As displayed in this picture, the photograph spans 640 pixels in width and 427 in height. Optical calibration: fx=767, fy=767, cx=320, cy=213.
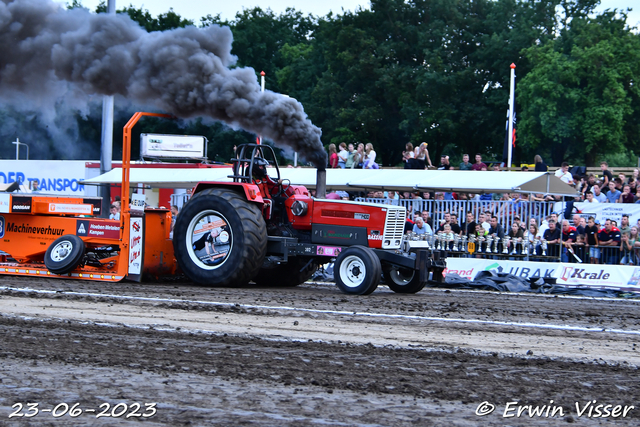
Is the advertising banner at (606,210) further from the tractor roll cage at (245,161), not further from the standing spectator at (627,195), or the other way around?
the tractor roll cage at (245,161)

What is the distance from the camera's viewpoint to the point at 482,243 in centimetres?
1564

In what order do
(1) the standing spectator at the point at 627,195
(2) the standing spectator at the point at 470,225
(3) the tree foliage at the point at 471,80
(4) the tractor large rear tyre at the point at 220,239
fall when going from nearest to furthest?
(4) the tractor large rear tyre at the point at 220,239, (2) the standing spectator at the point at 470,225, (1) the standing spectator at the point at 627,195, (3) the tree foliage at the point at 471,80

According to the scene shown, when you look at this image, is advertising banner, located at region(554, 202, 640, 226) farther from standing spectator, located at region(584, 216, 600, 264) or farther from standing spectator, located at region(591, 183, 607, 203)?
standing spectator, located at region(591, 183, 607, 203)

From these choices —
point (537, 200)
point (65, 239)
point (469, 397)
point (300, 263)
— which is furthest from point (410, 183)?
point (469, 397)

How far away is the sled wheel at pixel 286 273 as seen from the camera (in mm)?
12508

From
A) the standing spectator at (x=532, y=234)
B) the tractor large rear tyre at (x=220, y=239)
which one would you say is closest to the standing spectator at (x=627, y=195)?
the standing spectator at (x=532, y=234)

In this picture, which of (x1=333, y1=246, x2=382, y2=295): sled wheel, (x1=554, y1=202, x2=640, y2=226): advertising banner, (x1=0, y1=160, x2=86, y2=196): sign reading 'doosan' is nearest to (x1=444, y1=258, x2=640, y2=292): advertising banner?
(x1=554, y1=202, x2=640, y2=226): advertising banner

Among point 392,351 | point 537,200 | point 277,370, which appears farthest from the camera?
point 537,200

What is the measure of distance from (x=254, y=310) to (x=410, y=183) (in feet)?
30.0

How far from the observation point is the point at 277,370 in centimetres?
556

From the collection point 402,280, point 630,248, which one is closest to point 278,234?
point 402,280

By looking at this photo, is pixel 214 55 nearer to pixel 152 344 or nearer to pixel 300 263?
pixel 300 263

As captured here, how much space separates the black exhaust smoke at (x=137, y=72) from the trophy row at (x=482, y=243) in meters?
4.57

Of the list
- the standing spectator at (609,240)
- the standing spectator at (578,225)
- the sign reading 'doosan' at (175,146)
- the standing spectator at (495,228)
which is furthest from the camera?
the sign reading 'doosan' at (175,146)
